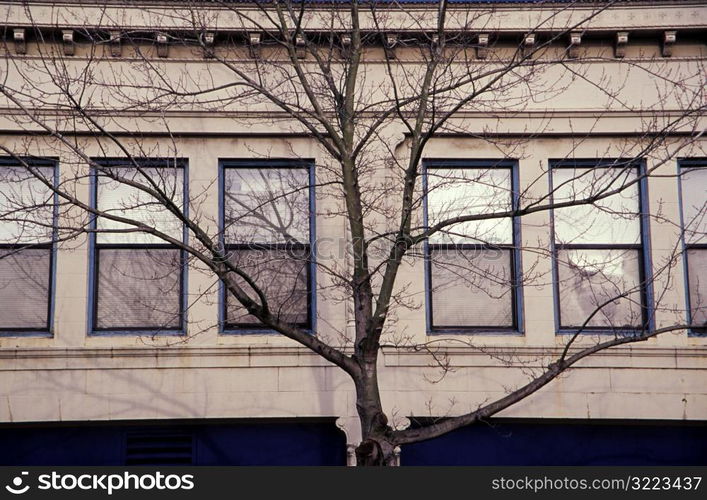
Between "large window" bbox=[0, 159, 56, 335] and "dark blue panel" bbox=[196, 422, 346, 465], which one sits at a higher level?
"large window" bbox=[0, 159, 56, 335]

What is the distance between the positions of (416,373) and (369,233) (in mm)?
1837

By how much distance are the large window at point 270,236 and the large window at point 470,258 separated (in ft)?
5.21

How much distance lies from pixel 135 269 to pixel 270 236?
1746 mm

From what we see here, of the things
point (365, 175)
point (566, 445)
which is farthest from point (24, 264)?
point (566, 445)

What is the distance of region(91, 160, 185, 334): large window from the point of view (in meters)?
11.2

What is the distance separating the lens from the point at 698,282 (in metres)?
11.5

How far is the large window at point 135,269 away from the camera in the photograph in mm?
11195

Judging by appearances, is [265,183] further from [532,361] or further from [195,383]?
[532,361]

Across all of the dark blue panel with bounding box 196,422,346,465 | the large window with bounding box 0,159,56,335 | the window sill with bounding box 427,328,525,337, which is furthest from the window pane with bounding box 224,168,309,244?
the dark blue panel with bounding box 196,422,346,465

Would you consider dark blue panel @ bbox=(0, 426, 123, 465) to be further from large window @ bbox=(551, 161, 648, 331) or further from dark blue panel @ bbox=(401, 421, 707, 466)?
large window @ bbox=(551, 161, 648, 331)

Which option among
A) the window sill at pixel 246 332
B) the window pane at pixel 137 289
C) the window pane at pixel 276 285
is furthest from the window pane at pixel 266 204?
the window sill at pixel 246 332

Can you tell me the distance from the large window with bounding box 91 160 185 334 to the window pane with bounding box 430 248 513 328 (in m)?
3.24

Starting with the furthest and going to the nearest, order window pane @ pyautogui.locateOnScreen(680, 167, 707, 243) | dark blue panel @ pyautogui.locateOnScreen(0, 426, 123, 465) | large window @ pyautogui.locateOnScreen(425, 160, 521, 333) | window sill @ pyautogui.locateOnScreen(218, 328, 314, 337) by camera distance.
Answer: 1. window pane @ pyautogui.locateOnScreen(680, 167, 707, 243)
2. large window @ pyautogui.locateOnScreen(425, 160, 521, 333)
3. window sill @ pyautogui.locateOnScreen(218, 328, 314, 337)
4. dark blue panel @ pyautogui.locateOnScreen(0, 426, 123, 465)
